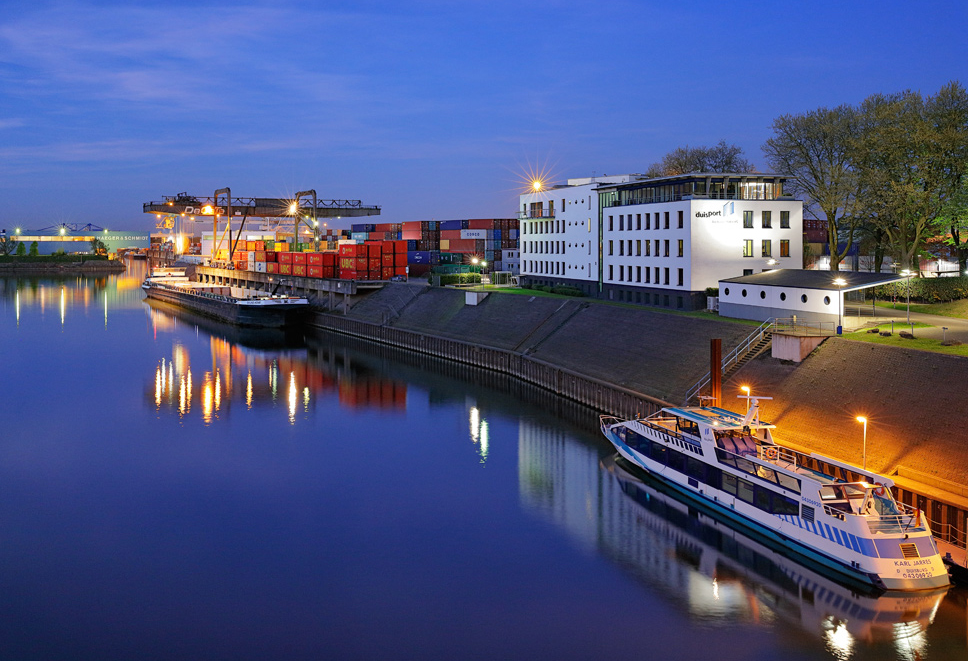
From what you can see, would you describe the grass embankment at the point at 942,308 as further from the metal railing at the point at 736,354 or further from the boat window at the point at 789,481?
the boat window at the point at 789,481

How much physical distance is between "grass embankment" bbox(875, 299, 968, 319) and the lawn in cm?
605

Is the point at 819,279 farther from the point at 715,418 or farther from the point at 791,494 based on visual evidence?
the point at 791,494

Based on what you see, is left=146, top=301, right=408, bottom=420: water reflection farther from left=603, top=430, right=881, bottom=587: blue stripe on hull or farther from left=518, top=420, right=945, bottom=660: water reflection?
left=603, top=430, right=881, bottom=587: blue stripe on hull

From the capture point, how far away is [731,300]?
1902 inches

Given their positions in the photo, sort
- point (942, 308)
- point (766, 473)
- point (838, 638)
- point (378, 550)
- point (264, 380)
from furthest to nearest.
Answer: point (264, 380)
point (942, 308)
point (766, 473)
point (378, 550)
point (838, 638)

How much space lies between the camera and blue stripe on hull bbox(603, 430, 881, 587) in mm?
23938

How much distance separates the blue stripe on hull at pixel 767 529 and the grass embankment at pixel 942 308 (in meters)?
21.7

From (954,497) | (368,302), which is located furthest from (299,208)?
(954,497)

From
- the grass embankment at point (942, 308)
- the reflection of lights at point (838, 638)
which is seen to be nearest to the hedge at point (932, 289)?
the grass embankment at point (942, 308)

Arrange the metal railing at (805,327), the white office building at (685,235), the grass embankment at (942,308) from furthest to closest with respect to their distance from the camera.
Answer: the white office building at (685,235)
the grass embankment at (942,308)
the metal railing at (805,327)

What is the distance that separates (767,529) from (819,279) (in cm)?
2021

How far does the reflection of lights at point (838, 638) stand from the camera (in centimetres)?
2084

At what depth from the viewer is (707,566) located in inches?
1018

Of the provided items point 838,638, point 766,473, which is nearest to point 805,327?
point 766,473
